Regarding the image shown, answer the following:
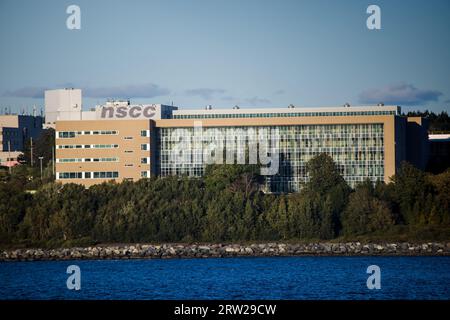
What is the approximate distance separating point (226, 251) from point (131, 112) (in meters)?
26.4

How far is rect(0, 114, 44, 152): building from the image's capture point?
403ft

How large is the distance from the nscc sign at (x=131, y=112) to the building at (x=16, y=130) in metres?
33.7

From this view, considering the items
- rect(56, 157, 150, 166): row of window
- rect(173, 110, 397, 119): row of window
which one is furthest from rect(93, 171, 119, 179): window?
rect(173, 110, 397, 119): row of window

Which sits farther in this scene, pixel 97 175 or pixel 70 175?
pixel 70 175

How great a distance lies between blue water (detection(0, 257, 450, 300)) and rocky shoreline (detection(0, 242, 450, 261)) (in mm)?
1911

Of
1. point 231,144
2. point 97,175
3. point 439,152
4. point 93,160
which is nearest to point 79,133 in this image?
point 93,160

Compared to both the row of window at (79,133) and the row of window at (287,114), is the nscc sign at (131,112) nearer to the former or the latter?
the row of window at (287,114)

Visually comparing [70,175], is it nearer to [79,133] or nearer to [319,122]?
[79,133]

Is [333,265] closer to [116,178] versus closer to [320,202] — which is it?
[320,202]

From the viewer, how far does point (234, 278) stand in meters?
51.8

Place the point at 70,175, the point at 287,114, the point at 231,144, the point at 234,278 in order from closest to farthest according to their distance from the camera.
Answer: the point at 234,278 → the point at 70,175 → the point at 231,144 → the point at 287,114

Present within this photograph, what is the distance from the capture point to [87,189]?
7719 centimetres
